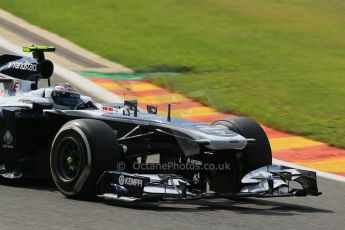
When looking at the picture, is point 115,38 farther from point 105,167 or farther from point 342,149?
point 105,167

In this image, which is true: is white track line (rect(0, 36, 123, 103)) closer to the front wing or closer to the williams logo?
the williams logo

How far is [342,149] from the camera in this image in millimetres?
11578

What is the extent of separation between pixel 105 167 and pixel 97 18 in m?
13.7

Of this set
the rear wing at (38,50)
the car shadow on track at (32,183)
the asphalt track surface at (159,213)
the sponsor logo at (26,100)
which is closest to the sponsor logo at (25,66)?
the rear wing at (38,50)

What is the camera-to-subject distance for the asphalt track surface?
6715 millimetres

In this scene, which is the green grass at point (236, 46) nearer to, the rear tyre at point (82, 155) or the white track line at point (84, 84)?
the white track line at point (84, 84)

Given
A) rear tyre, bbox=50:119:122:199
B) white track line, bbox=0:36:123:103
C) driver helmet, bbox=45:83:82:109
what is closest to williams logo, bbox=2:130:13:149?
driver helmet, bbox=45:83:82:109

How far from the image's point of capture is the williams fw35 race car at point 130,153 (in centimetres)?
748

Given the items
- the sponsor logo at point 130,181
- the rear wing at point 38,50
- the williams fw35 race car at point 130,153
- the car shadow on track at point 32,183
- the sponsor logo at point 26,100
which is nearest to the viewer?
the sponsor logo at point 130,181

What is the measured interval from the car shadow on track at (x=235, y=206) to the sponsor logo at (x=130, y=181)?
0.25m

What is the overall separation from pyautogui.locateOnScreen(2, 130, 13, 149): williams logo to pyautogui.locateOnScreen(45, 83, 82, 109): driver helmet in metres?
0.55

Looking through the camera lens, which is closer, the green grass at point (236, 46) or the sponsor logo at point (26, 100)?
the sponsor logo at point (26, 100)

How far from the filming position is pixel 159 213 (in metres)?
7.21

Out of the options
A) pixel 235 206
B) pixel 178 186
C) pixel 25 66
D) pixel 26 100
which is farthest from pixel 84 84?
pixel 178 186
